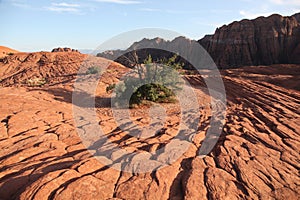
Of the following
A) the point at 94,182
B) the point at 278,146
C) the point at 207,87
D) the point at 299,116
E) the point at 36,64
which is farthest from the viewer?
the point at 36,64

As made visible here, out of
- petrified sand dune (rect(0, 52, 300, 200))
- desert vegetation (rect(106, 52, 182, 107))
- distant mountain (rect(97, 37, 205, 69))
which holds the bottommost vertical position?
petrified sand dune (rect(0, 52, 300, 200))

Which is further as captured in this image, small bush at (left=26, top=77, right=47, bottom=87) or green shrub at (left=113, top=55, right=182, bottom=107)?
small bush at (left=26, top=77, right=47, bottom=87)

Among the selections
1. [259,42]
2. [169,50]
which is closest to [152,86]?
[259,42]

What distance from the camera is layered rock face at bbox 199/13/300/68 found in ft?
111

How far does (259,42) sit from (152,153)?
3710 centimetres

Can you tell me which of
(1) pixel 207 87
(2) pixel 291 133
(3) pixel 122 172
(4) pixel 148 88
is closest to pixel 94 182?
(3) pixel 122 172

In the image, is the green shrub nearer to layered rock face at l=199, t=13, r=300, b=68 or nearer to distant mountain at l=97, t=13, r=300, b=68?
distant mountain at l=97, t=13, r=300, b=68

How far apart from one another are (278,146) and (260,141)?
0.43 metres

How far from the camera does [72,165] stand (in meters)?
4.42

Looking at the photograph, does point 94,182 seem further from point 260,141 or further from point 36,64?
point 36,64

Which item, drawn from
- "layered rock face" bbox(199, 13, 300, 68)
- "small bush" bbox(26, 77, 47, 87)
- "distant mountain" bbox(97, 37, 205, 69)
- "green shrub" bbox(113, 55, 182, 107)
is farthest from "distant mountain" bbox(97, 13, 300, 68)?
"green shrub" bbox(113, 55, 182, 107)

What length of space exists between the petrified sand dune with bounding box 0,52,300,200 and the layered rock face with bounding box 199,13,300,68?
1110 inches

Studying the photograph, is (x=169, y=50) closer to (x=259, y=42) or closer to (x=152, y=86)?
(x=259, y=42)

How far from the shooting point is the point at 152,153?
5.12 metres
